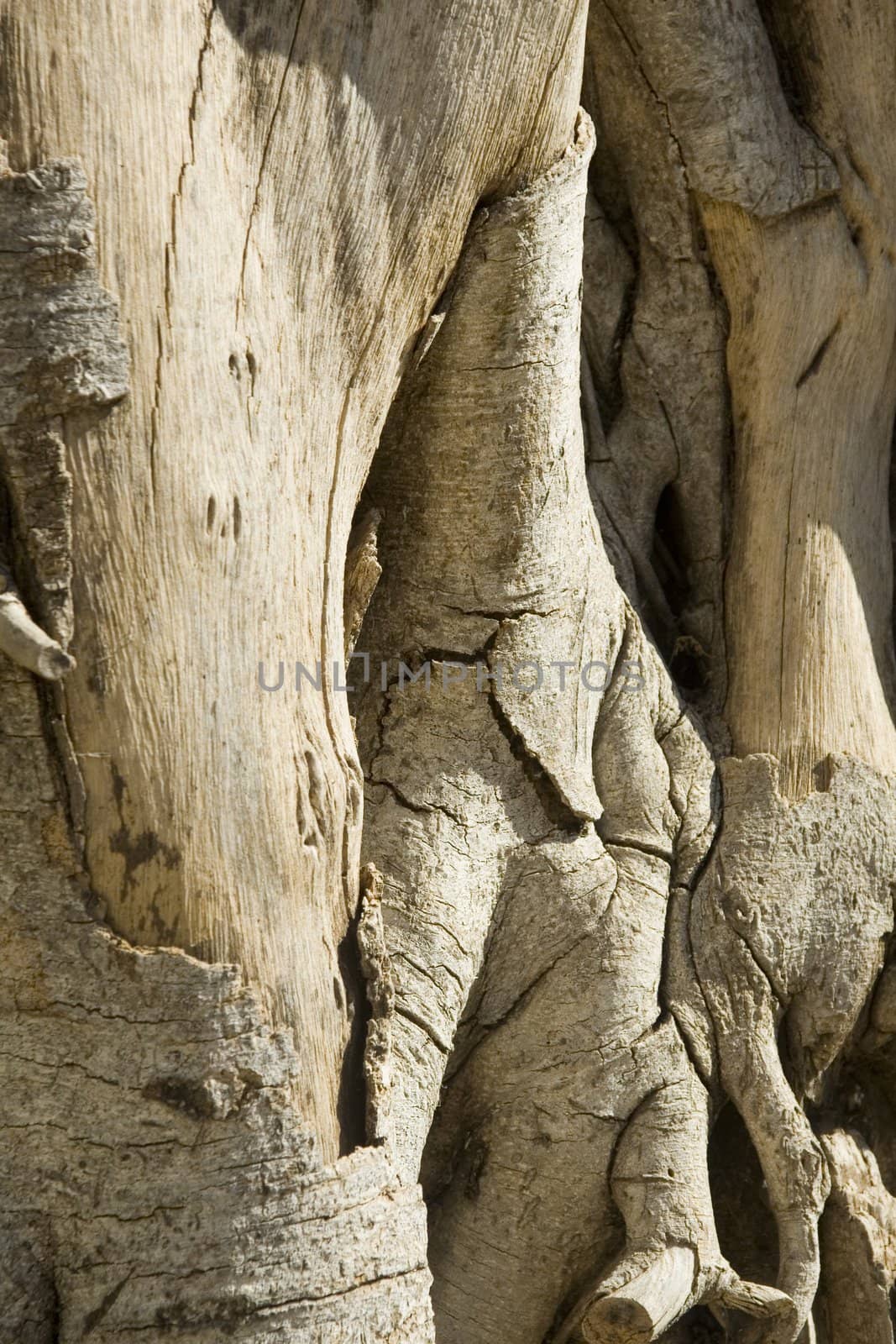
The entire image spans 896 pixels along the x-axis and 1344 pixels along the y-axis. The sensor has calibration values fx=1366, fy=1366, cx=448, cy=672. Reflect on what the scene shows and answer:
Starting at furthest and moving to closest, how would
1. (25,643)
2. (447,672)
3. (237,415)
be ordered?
(447,672) < (237,415) < (25,643)

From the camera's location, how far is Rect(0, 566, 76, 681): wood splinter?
1.70m

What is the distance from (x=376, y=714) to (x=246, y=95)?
3.56ft

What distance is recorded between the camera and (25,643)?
66.8 inches

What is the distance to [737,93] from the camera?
2.87m

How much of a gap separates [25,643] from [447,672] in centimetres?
96

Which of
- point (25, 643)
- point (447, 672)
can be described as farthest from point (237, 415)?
point (447, 672)

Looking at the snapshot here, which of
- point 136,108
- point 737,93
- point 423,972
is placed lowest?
point 423,972

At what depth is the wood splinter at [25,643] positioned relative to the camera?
170cm

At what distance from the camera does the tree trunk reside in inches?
69.7

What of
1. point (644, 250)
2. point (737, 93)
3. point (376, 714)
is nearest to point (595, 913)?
point (376, 714)

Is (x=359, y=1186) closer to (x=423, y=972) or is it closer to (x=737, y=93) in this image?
(x=423, y=972)

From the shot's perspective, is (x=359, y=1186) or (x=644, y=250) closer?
(x=359, y=1186)

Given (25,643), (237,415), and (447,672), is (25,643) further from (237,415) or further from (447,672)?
(447,672)

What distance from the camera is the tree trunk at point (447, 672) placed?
1.77 metres
